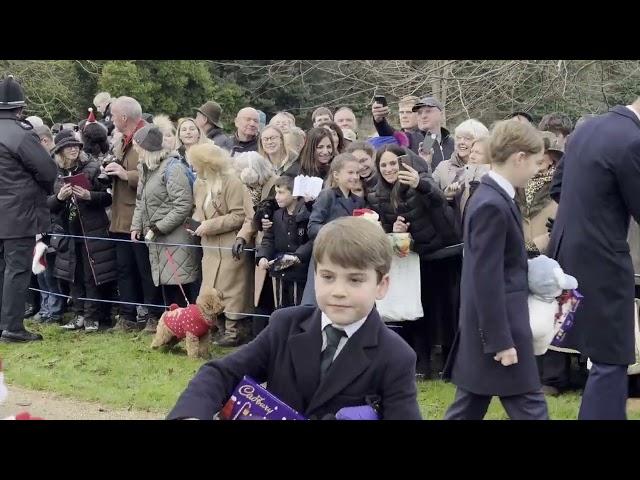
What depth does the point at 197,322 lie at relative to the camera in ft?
24.9

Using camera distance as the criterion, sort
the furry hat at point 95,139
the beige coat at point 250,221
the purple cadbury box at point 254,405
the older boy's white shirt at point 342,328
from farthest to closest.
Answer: the furry hat at point 95,139 → the beige coat at point 250,221 → the older boy's white shirt at point 342,328 → the purple cadbury box at point 254,405

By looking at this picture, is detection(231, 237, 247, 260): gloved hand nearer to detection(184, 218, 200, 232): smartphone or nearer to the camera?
detection(184, 218, 200, 232): smartphone

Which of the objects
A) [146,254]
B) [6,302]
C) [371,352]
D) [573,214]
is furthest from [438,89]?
[371,352]

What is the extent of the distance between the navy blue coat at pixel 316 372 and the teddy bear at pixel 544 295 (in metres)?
1.68

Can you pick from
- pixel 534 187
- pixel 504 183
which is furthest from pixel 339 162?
pixel 504 183

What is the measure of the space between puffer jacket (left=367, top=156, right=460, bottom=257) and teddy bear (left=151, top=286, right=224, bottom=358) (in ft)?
5.58

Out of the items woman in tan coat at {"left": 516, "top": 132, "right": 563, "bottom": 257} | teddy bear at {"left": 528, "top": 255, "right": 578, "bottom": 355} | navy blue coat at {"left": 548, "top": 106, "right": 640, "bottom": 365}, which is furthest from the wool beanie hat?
teddy bear at {"left": 528, "top": 255, "right": 578, "bottom": 355}

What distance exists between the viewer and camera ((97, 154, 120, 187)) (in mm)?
8691

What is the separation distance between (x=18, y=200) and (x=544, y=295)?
5545 mm

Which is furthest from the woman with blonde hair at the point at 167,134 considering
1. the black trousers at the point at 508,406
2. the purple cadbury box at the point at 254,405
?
the purple cadbury box at the point at 254,405

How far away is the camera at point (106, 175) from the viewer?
342 inches

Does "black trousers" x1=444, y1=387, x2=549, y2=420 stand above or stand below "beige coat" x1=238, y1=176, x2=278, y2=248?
below

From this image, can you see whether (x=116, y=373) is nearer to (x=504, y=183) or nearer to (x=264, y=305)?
(x=264, y=305)

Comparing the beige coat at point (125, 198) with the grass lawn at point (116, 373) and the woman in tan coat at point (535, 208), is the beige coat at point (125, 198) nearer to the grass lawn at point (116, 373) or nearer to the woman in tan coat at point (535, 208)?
the grass lawn at point (116, 373)
